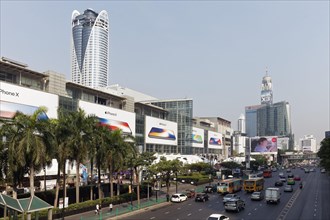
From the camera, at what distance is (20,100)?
62.2m

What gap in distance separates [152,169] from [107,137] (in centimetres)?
1136

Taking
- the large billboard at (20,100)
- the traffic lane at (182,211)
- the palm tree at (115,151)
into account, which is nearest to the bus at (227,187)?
the traffic lane at (182,211)

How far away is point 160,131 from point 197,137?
123 ft

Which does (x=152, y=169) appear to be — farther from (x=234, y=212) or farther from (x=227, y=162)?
(x=227, y=162)

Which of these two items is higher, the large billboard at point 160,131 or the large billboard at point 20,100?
the large billboard at point 20,100

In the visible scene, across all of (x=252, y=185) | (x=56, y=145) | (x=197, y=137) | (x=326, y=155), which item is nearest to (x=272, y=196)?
(x=252, y=185)

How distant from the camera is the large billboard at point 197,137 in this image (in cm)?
14998

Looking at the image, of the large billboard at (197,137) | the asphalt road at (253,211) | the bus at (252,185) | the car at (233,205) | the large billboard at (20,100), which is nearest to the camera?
the asphalt road at (253,211)

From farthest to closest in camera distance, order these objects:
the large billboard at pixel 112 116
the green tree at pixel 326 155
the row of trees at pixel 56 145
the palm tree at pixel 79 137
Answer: the green tree at pixel 326 155
the large billboard at pixel 112 116
the palm tree at pixel 79 137
the row of trees at pixel 56 145

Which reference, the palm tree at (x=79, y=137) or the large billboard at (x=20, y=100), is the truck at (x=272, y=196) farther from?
the large billboard at (x=20, y=100)

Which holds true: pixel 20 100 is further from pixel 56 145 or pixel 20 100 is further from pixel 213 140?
pixel 213 140

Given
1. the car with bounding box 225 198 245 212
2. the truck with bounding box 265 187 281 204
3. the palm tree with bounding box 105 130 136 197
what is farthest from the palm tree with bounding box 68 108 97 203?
the truck with bounding box 265 187 281 204

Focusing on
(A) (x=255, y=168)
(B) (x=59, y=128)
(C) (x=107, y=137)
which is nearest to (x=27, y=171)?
(B) (x=59, y=128)

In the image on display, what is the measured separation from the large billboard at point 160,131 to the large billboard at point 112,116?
38.1 ft
